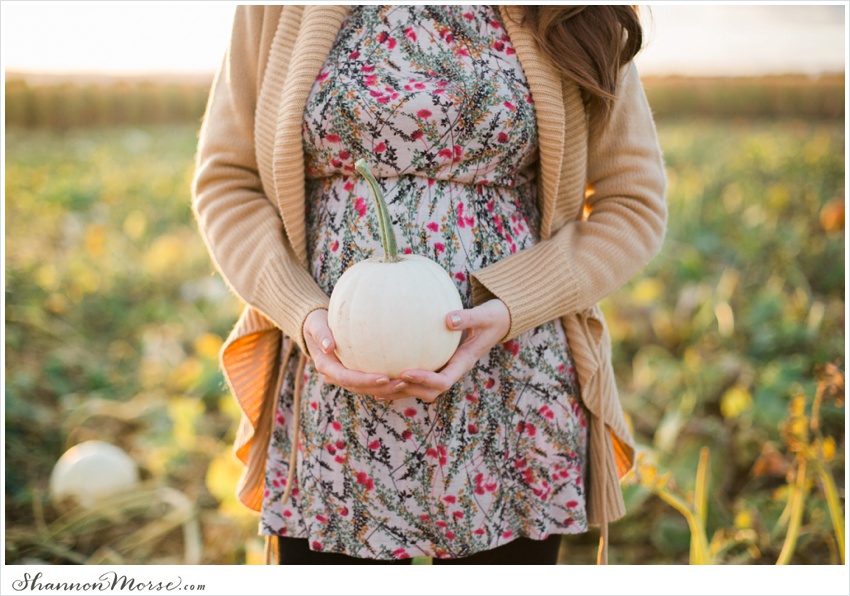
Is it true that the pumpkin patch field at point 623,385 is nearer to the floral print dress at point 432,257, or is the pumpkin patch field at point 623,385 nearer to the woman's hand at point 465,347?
the floral print dress at point 432,257

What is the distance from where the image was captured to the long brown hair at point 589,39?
4.01 ft

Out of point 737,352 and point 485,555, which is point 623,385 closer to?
point 737,352

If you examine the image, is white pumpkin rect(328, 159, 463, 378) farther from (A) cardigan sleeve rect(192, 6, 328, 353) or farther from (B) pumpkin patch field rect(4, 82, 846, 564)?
(B) pumpkin patch field rect(4, 82, 846, 564)

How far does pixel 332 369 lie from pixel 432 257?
238 mm

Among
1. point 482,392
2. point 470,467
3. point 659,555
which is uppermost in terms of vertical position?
point 482,392

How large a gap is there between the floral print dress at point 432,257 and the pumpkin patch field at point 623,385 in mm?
574

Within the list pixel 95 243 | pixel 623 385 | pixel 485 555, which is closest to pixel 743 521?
pixel 485 555

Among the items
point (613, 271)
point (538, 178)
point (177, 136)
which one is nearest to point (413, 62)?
point (538, 178)

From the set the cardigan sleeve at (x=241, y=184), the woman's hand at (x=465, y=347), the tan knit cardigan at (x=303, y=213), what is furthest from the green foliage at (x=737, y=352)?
the cardigan sleeve at (x=241, y=184)

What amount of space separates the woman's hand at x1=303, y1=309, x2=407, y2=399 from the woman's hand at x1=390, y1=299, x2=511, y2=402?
0.02m

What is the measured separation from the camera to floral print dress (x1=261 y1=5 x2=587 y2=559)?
3.86ft

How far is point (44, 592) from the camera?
137cm

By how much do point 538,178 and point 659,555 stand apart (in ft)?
4.75

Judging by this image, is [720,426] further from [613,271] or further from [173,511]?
[173,511]
